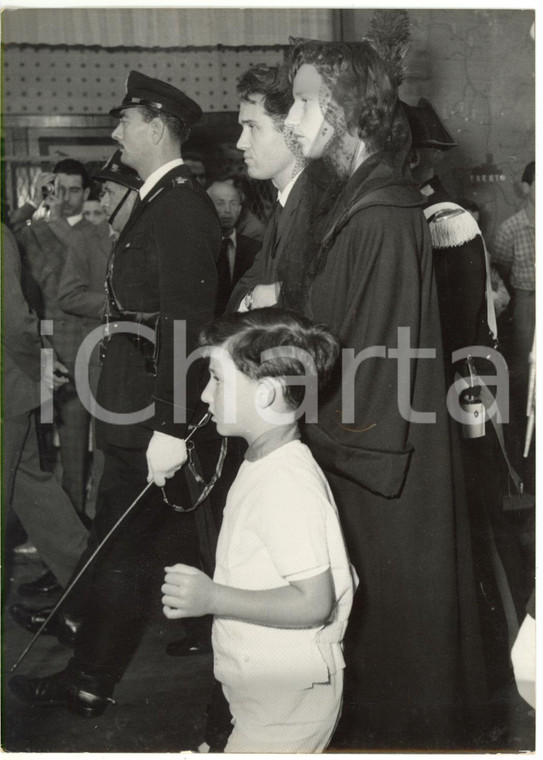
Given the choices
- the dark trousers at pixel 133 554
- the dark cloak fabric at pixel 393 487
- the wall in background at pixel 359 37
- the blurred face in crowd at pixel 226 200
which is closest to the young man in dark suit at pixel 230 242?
the blurred face in crowd at pixel 226 200

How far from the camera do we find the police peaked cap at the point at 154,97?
199 centimetres

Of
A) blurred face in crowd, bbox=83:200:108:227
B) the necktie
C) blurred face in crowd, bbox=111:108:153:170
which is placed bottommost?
the necktie

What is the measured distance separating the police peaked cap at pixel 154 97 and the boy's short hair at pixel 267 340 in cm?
65

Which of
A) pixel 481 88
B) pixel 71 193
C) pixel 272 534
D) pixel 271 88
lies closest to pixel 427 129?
pixel 481 88

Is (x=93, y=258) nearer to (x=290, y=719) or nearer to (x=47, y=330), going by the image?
(x=47, y=330)

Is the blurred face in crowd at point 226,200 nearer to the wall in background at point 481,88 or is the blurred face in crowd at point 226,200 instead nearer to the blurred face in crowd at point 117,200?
the blurred face in crowd at point 117,200

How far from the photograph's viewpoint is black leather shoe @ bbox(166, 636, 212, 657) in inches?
78.7

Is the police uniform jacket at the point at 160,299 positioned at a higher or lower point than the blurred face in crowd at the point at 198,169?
lower

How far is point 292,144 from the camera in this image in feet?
6.46

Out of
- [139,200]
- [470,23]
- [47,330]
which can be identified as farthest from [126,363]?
[470,23]

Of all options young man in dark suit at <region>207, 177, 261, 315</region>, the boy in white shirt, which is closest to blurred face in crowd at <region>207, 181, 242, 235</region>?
young man in dark suit at <region>207, 177, 261, 315</region>

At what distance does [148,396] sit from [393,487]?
60 cm

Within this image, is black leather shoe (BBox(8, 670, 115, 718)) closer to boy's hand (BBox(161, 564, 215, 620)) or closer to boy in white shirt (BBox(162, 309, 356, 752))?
boy in white shirt (BBox(162, 309, 356, 752))

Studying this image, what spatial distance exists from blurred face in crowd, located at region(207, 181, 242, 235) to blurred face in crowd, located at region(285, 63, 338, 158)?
0.40 m
